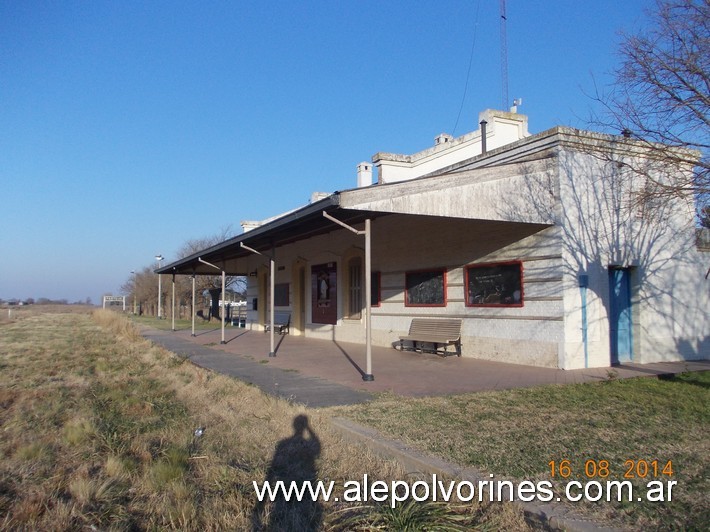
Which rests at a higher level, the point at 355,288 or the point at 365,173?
the point at 365,173

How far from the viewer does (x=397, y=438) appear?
18.8 ft

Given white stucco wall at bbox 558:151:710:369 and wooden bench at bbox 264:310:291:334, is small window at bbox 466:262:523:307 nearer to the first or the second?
white stucco wall at bbox 558:151:710:369

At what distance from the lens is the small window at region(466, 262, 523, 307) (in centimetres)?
1184

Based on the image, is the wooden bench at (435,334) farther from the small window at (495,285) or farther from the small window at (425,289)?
the small window at (495,285)

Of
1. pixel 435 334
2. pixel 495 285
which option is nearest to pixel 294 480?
pixel 495 285

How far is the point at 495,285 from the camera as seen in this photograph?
12.4 meters

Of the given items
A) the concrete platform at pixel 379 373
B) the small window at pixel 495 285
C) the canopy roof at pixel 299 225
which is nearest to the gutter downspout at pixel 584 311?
the concrete platform at pixel 379 373

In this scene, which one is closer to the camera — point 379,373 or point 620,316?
point 379,373

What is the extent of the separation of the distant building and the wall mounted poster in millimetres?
4466

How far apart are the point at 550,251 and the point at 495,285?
5.65ft

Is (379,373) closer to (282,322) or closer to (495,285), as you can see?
(495,285)

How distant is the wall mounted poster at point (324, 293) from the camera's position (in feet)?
62.9

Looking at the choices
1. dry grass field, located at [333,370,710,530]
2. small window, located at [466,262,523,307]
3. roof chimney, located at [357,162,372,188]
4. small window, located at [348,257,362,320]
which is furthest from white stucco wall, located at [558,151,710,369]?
roof chimney, located at [357,162,372,188]

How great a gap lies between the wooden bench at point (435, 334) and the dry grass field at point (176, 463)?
5501mm
